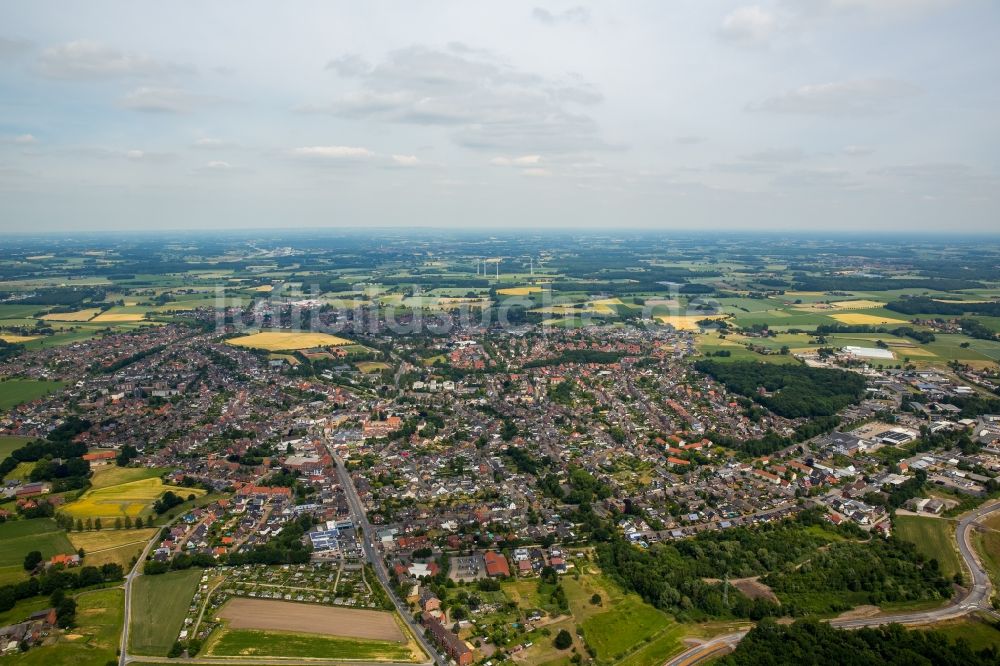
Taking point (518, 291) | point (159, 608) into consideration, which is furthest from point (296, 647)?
point (518, 291)

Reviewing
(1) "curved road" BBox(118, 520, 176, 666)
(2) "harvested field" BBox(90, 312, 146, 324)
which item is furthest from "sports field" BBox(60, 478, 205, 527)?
(2) "harvested field" BBox(90, 312, 146, 324)

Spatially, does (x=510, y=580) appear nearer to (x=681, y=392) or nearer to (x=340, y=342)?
(x=681, y=392)

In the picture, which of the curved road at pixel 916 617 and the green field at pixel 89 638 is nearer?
the green field at pixel 89 638

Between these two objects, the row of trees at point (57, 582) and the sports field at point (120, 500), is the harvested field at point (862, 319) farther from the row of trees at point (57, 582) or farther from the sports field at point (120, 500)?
the row of trees at point (57, 582)

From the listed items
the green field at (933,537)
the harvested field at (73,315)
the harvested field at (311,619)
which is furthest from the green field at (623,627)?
the harvested field at (73,315)

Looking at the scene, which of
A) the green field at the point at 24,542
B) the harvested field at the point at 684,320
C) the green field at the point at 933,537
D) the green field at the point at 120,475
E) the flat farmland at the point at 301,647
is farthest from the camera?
the harvested field at the point at 684,320

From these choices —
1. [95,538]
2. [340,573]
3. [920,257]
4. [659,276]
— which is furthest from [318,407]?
[920,257]
